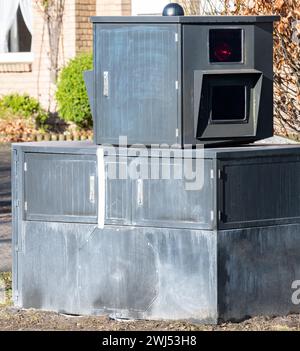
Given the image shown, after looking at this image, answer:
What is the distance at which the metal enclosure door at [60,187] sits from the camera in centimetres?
696

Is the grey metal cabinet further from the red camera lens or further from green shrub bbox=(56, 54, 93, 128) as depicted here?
green shrub bbox=(56, 54, 93, 128)

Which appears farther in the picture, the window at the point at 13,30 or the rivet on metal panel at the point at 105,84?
the window at the point at 13,30

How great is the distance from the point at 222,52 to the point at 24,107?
40.1 ft

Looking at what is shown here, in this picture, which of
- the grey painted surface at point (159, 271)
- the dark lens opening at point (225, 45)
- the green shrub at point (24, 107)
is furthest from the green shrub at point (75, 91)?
the dark lens opening at point (225, 45)

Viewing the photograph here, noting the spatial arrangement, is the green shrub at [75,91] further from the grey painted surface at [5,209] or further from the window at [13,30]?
the window at [13,30]

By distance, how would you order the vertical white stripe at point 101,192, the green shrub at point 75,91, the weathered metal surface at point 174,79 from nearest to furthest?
the weathered metal surface at point 174,79 → the vertical white stripe at point 101,192 → the green shrub at point 75,91

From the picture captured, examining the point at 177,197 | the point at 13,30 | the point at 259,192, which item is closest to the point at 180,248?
the point at 177,197

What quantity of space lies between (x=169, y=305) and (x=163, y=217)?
0.53 metres

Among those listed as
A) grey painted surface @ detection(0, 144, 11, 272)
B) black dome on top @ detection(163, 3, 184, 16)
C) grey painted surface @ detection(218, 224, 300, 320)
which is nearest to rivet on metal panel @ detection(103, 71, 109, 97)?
black dome on top @ detection(163, 3, 184, 16)

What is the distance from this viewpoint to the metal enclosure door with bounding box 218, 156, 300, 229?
6.59 m

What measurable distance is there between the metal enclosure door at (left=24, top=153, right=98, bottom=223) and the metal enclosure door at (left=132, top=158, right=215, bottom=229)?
1.09 ft

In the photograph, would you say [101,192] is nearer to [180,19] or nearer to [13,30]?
[180,19]

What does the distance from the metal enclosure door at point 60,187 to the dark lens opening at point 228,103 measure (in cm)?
82

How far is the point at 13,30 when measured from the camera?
69.2ft
